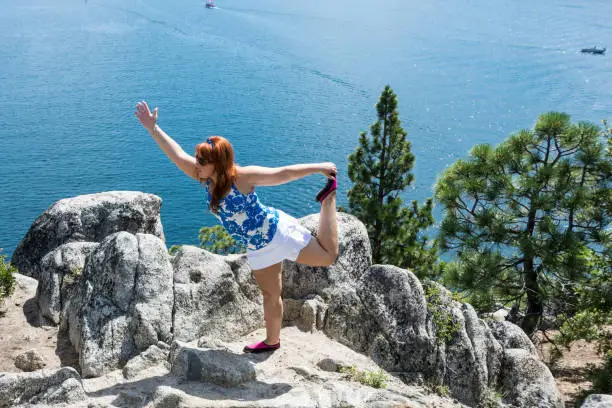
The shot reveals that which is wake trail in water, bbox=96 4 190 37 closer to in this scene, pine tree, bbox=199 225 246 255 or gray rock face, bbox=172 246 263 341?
pine tree, bbox=199 225 246 255

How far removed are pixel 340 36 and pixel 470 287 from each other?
194ft

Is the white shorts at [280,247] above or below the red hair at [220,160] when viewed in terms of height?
below

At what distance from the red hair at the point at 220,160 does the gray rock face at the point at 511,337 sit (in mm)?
5790

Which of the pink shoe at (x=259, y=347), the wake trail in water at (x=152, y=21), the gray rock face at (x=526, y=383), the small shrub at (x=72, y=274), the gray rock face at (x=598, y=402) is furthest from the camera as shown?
the wake trail in water at (x=152, y=21)

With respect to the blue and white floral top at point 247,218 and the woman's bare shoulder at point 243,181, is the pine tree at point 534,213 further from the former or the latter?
the woman's bare shoulder at point 243,181

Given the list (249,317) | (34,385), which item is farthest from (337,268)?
(34,385)

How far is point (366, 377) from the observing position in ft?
24.9

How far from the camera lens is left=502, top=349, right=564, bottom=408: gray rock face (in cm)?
886

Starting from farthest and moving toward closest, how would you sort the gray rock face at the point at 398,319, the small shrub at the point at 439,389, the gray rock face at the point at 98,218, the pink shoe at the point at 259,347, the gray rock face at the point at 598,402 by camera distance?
the gray rock face at the point at 98,218 → the gray rock face at the point at 398,319 → the small shrub at the point at 439,389 → the pink shoe at the point at 259,347 → the gray rock face at the point at 598,402

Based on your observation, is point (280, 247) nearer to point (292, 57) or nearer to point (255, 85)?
point (255, 85)

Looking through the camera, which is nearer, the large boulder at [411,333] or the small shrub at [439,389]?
the small shrub at [439,389]

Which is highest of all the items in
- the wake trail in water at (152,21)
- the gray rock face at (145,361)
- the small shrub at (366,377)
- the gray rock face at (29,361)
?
the wake trail in water at (152,21)

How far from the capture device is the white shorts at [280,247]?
706cm

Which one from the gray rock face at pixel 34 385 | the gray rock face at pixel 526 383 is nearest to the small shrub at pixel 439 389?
the gray rock face at pixel 526 383
